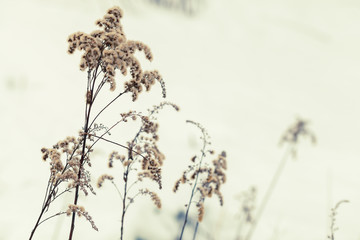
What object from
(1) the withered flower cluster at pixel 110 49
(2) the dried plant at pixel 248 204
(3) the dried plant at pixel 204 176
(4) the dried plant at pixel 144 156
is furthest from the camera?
(2) the dried plant at pixel 248 204

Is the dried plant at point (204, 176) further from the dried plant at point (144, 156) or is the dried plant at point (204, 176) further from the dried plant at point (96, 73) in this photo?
the dried plant at point (96, 73)

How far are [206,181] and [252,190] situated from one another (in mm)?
11727

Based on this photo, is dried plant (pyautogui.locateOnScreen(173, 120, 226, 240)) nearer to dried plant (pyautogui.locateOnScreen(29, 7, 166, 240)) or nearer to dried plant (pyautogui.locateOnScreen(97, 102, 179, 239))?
dried plant (pyautogui.locateOnScreen(97, 102, 179, 239))

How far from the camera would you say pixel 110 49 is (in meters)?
3.61

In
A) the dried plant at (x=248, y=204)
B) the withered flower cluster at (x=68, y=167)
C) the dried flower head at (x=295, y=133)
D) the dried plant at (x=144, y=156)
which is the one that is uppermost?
the dried flower head at (x=295, y=133)

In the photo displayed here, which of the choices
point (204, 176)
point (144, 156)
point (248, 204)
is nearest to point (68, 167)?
point (144, 156)

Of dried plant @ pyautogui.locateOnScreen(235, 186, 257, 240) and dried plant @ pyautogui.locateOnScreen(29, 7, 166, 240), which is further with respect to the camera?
dried plant @ pyautogui.locateOnScreen(235, 186, 257, 240)

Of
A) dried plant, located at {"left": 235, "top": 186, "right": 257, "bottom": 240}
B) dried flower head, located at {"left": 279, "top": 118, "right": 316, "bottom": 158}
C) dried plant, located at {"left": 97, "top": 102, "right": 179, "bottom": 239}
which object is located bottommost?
dried plant, located at {"left": 97, "top": 102, "right": 179, "bottom": 239}

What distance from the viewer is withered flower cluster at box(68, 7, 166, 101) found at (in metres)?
3.50

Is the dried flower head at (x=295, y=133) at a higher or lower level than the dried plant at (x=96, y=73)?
higher

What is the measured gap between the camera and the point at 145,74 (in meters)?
4.07

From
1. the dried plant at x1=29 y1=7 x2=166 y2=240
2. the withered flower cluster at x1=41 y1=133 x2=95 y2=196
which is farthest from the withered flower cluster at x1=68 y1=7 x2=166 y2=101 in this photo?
the withered flower cluster at x1=41 y1=133 x2=95 y2=196

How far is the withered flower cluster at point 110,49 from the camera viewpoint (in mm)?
3504

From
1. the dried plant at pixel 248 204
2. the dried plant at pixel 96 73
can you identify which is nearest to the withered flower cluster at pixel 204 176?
the dried plant at pixel 96 73
